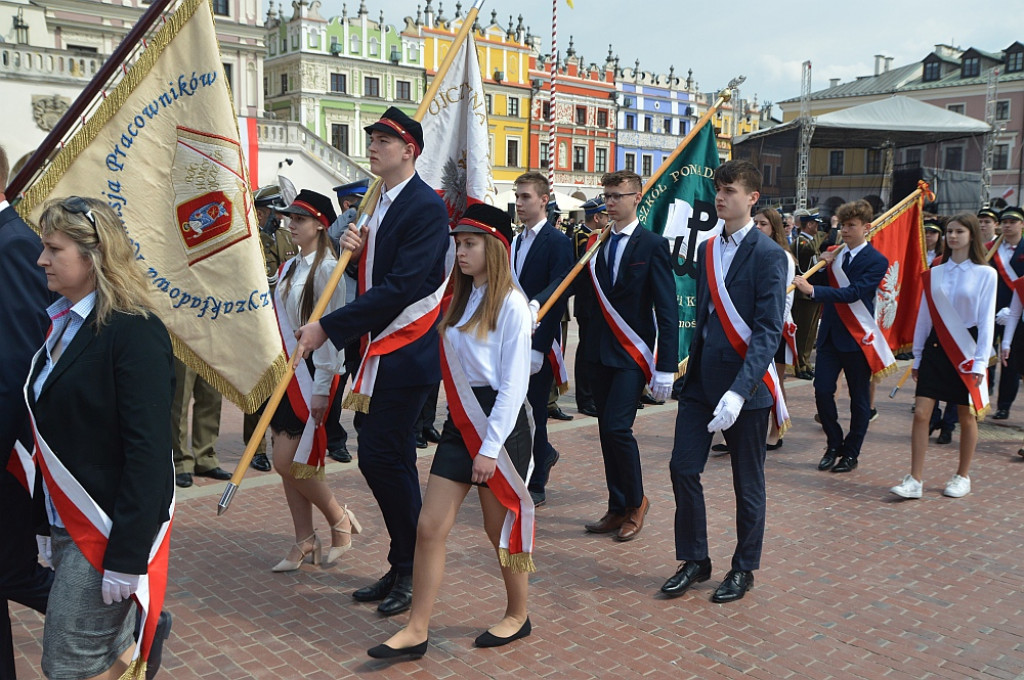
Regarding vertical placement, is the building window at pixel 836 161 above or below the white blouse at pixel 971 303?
above

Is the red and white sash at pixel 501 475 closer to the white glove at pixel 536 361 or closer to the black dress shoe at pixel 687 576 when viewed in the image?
the black dress shoe at pixel 687 576

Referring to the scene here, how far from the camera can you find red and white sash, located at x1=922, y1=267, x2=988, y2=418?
6.93 m

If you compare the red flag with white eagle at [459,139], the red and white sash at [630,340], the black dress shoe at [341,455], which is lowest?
the black dress shoe at [341,455]

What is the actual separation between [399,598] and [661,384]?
7.15ft

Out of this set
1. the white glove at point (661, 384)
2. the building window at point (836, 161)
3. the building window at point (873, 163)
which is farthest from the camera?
the building window at point (836, 161)

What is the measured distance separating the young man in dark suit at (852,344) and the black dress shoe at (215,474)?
4.91 m

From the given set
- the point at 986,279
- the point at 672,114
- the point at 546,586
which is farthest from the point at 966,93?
the point at 546,586

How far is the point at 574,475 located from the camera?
7500 millimetres

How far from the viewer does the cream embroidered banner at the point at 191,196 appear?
4.02 meters

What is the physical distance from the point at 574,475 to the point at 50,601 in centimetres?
505

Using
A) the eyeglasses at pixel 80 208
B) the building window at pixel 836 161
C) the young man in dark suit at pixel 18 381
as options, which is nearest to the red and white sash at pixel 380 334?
the young man in dark suit at pixel 18 381

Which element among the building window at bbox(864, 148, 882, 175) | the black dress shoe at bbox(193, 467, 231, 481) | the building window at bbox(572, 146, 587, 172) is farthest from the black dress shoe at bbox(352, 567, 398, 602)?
the building window at bbox(572, 146, 587, 172)

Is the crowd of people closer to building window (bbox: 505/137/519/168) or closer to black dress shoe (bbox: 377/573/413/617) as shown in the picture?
black dress shoe (bbox: 377/573/413/617)

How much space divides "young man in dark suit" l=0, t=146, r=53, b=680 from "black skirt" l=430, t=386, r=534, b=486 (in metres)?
1.61
